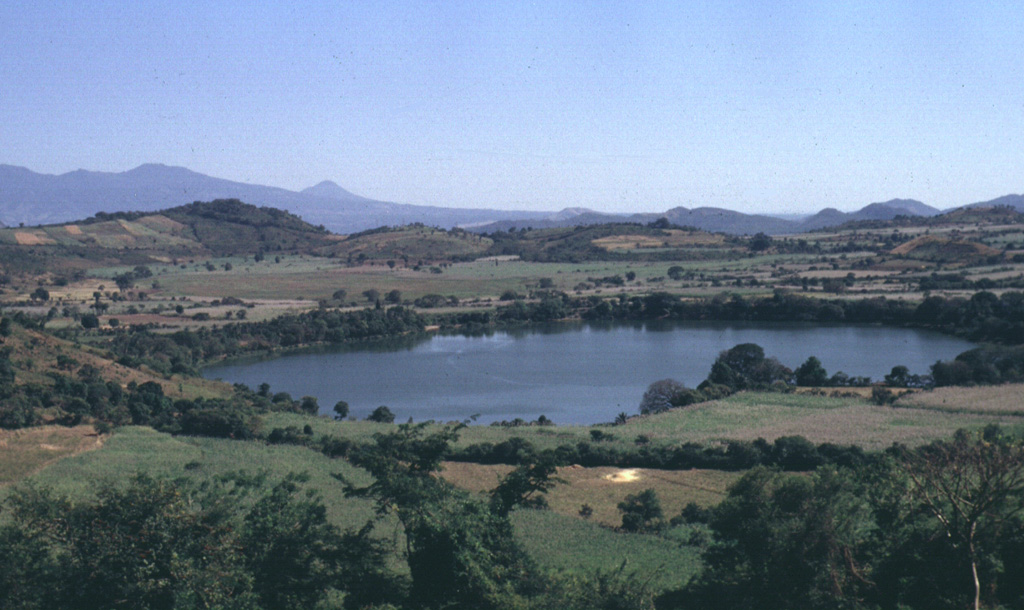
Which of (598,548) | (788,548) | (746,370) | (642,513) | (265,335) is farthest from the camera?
(265,335)

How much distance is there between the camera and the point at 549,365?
142 ft

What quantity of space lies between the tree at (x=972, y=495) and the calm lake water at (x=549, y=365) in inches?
781

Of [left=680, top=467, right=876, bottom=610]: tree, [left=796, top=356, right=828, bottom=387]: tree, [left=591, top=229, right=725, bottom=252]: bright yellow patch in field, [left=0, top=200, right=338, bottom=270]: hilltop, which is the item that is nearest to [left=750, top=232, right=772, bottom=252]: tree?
[left=591, top=229, right=725, bottom=252]: bright yellow patch in field

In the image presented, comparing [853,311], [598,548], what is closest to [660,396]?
[598,548]

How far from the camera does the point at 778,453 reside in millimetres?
23219

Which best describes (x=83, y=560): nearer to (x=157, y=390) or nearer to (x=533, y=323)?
(x=157, y=390)

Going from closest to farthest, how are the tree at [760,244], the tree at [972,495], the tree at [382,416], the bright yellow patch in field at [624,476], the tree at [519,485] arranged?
the tree at [972,495], the tree at [519,485], the bright yellow patch in field at [624,476], the tree at [382,416], the tree at [760,244]

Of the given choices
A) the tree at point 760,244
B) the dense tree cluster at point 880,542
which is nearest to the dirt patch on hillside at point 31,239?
the tree at point 760,244

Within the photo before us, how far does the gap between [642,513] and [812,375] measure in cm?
1824

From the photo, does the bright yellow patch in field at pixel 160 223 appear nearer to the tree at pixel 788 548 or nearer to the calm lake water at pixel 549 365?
the calm lake water at pixel 549 365

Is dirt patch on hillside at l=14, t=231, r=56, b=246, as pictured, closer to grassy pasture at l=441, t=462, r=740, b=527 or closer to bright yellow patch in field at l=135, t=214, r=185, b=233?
bright yellow patch in field at l=135, t=214, r=185, b=233

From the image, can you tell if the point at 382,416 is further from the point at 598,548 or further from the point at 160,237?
the point at 160,237

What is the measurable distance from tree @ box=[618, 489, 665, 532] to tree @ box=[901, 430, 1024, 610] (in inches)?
275

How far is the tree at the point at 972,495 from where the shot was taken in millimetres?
10180
